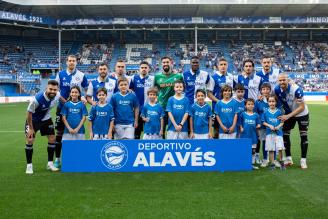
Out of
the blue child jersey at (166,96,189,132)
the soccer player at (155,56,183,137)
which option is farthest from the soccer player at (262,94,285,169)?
the soccer player at (155,56,183,137)

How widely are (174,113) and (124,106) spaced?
970 mm

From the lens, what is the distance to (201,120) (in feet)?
23.7

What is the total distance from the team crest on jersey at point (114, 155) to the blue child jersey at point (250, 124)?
2343mm

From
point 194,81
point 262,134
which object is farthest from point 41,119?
point 262,134

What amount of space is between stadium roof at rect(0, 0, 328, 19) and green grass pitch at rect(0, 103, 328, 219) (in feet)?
111

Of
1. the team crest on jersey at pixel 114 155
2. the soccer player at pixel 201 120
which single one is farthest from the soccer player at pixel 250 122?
the team crest on jersey at pixel 114 155

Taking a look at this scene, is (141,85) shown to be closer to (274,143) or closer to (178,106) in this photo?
(178,106)

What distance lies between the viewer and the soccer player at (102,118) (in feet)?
23.2

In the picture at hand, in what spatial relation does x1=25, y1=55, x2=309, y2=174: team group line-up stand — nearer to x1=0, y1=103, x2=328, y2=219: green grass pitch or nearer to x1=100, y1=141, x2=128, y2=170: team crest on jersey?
x1=100, y1=141, x2=128, y2=170: team crest on jersey

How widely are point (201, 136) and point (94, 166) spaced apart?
2077 mm

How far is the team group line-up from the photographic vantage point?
278 inches

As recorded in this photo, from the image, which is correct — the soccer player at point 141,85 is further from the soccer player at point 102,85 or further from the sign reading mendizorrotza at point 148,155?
the sign reading mendizorrotza at point 148,155

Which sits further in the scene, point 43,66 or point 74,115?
point 43,66

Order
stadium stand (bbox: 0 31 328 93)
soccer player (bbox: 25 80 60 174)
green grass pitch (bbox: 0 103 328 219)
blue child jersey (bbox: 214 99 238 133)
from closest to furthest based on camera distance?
1. green grass pitch (bbox: 0 103 328 219)
2. soccer player (bbox: 25 80 60 174)
3. blue child jersey (bbox: 214 99 238 133)
4. stadium stand (bbox: 0 31 328 93)
